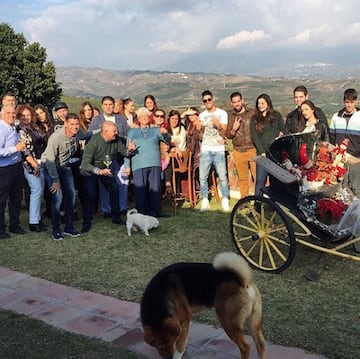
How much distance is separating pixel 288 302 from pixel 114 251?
2343 millimetres

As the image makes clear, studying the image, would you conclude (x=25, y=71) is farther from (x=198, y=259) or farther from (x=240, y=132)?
(x=198, y=259)

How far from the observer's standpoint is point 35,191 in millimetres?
6410

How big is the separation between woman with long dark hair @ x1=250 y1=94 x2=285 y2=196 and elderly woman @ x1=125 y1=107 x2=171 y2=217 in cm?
127

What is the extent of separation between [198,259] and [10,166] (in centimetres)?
268

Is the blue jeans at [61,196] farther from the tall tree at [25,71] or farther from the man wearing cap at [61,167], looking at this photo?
the tall tree at [25,71]

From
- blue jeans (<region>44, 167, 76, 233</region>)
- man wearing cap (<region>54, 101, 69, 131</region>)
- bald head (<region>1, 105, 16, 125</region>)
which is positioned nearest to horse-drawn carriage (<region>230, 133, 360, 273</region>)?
blue jeans (<region>44, 167, 76, 233</region>)

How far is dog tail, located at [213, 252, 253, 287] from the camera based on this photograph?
9.35ft

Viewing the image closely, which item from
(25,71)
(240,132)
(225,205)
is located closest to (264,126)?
(240,132)

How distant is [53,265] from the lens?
5188mm

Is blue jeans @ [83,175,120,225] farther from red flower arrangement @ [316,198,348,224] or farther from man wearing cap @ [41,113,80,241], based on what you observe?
red flower arrangement @ [316,198,348,224]

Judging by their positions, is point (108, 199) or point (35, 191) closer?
point (35, 191)

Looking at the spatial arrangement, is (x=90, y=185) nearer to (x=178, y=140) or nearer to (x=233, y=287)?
(x=178, y=140)

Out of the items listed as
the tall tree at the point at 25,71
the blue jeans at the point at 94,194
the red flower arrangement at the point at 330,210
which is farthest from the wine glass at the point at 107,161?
the tall tree at the point at 25,71

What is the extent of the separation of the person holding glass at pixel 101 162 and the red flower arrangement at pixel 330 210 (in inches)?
112
